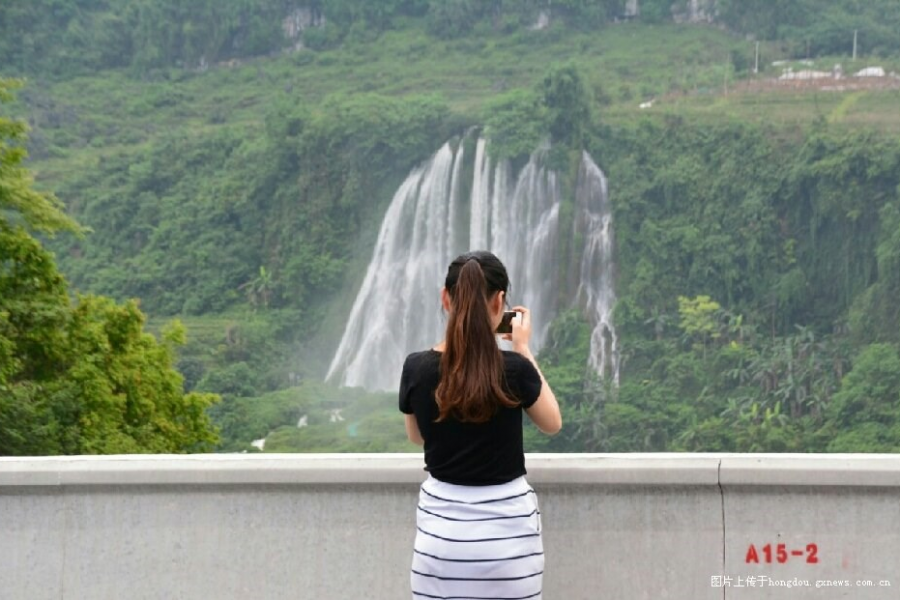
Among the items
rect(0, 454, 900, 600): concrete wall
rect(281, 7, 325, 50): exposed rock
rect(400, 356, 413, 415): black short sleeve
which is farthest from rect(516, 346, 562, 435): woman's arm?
rect(281, 7, 325, 50): exposed rock

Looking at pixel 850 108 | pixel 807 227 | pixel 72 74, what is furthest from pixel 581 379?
pixel 72 74

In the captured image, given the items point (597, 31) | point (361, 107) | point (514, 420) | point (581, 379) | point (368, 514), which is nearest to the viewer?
point (514, 420)

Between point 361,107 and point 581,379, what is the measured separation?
19.7m

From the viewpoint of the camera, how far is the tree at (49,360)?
1395 centimetres

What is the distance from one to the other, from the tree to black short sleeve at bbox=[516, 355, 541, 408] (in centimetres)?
1036

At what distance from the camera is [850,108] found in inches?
2525

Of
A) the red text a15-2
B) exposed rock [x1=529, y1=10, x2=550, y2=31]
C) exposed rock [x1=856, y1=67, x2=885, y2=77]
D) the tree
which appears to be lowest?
the tree

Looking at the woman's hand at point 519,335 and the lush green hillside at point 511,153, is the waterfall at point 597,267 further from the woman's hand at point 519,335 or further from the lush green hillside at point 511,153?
the woman's hand at point 519,335

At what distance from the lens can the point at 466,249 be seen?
200ft

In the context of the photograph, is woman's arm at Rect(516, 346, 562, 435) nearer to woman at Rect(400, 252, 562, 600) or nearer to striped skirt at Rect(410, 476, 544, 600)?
woman at Rect(400, 252, 562, 600)

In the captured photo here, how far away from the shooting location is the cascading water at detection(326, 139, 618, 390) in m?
61.7

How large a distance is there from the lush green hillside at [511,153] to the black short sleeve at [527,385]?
4889 centimetres

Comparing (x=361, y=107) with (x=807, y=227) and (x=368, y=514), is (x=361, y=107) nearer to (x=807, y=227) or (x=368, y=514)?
(x=807, y=227)

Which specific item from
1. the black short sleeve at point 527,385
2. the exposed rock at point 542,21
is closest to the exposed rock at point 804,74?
the exposed rock at point 542,21
